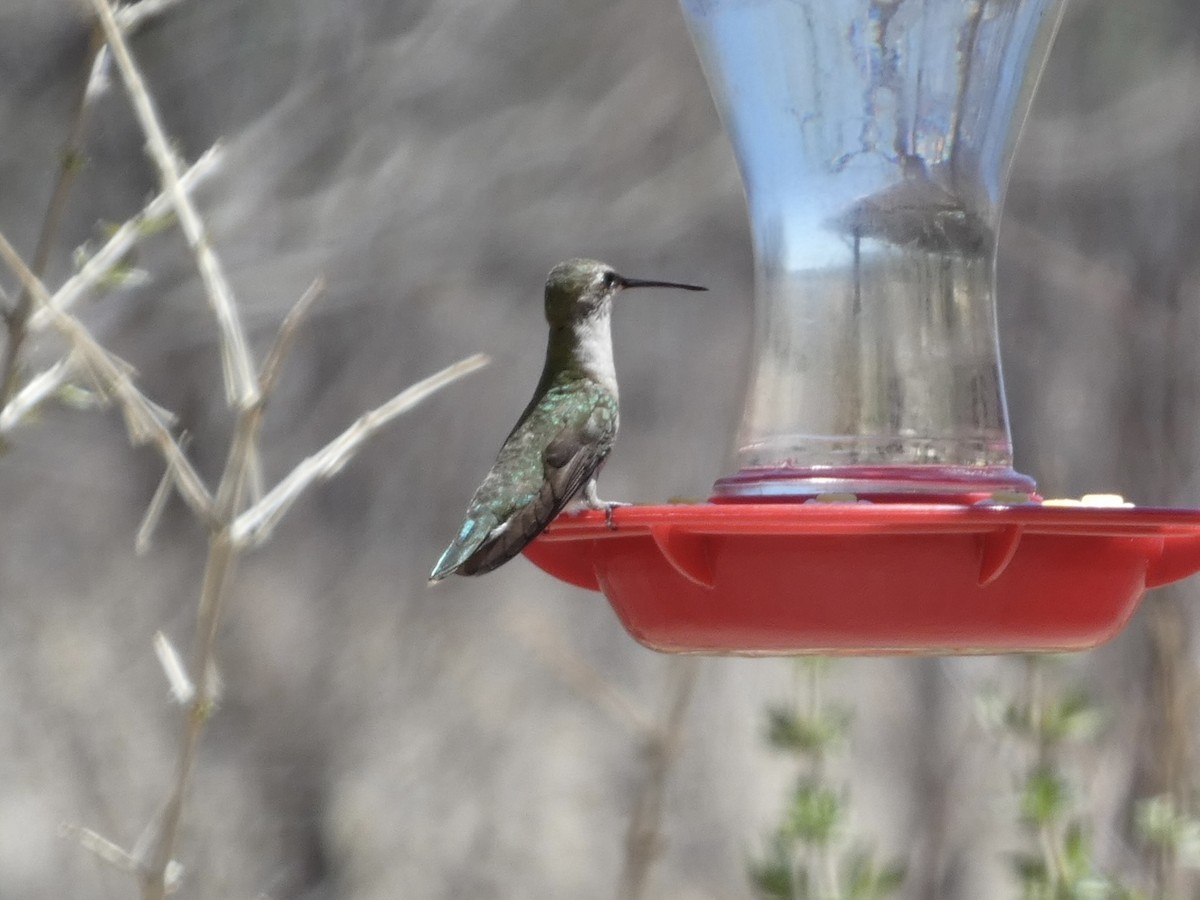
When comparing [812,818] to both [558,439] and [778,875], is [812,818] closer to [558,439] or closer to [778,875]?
[778,875]

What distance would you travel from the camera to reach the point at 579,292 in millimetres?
3859

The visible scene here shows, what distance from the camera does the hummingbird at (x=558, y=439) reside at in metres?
3.02

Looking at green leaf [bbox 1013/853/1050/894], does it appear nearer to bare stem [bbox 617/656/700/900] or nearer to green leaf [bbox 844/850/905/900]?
green leaf [bbox 844/850/905/900]

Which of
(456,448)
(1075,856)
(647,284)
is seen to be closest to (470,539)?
(647,284)

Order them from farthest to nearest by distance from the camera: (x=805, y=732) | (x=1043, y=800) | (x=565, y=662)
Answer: (x=565, y=662) < (x=805, y=732) < (x=1043, y=800)

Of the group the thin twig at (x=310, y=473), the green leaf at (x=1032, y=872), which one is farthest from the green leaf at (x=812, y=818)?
the thin twig at (x=310, y=473)

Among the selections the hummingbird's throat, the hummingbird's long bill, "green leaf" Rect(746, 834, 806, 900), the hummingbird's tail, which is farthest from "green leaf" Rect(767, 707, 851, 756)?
the hummingbird's tail

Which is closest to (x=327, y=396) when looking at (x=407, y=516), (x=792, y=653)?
(x=407, y=516)

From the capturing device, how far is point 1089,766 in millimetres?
6340

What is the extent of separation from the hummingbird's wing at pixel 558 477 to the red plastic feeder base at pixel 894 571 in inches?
11.2

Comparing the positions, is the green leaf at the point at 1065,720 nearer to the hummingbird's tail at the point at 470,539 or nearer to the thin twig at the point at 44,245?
the hummingbird's tail at the point at 470,539

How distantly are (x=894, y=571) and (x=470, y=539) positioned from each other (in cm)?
107

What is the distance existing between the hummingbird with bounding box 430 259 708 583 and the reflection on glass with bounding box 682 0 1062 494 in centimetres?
29

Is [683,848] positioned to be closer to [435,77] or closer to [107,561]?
[107,561]
